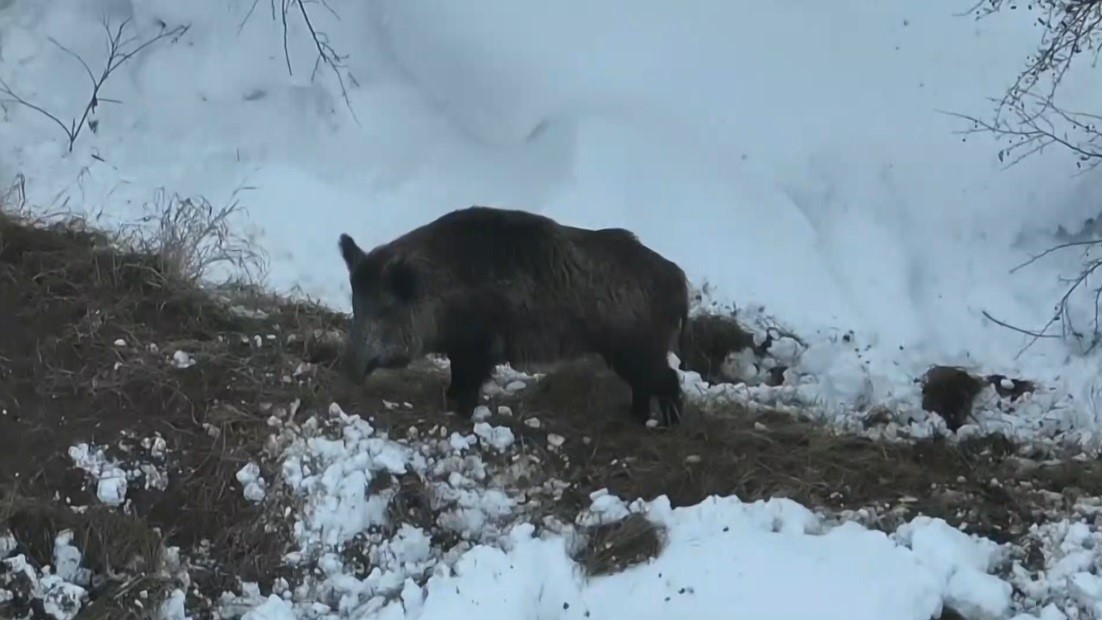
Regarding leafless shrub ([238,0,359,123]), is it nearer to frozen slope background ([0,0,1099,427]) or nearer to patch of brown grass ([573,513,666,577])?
frozen slope background ([0,0,1099,427])

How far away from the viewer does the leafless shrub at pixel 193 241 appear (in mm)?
7617

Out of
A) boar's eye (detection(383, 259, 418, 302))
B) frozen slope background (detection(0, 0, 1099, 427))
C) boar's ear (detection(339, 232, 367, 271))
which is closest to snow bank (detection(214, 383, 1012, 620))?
boar's eye (detection(383, 259, 418, 302))

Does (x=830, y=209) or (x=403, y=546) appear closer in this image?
(x=403, y=546)

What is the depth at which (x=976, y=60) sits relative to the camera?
10.3m

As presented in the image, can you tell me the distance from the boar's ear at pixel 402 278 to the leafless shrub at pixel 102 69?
14.9 ft

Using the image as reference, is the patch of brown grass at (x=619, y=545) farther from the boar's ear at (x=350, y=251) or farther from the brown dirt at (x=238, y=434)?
the boar's ear at (x=350, y=251)

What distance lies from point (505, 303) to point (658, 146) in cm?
372

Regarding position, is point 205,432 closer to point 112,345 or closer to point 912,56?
point 112,345

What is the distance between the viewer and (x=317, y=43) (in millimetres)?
10008

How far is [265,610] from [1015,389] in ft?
15.5

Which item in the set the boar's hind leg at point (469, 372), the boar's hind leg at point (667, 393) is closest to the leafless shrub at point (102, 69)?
the boar's hind leg at point (469, 372)

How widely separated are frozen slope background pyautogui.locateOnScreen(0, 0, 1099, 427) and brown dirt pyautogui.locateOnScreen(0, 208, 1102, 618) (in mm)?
1312

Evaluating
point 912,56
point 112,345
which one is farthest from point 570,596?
point 912,56

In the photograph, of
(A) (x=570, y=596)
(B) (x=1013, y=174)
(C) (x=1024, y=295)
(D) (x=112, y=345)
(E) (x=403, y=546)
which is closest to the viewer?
(A) (x=570, y=596)
